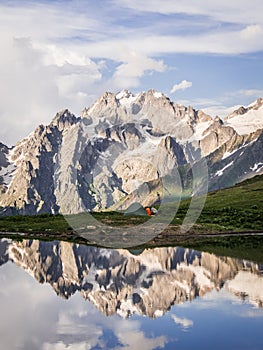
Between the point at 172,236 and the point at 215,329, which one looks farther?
the point at 172,236

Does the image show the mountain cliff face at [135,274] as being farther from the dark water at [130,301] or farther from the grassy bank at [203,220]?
the grassy bank at [203,220]

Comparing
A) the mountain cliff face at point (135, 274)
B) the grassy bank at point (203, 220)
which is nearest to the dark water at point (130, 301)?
the mountain cliff face at point (135, 274)

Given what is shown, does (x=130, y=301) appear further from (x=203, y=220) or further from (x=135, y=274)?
(x=203, y=220)

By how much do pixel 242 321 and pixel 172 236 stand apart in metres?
63.3

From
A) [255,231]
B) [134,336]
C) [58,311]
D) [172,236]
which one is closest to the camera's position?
[134,336]

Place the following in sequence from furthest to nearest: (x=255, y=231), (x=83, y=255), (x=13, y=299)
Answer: (x=255, y=231)
(x=83, y=255)
(x=13, y=299)

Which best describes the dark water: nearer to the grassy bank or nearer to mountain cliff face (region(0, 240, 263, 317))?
mountain cliff face (region(0, 240, 263, 317))

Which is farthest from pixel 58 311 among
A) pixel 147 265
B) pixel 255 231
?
pixel 255 231

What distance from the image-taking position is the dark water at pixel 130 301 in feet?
132

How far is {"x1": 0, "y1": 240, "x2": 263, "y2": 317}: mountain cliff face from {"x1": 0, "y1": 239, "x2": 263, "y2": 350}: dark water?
0.10 m

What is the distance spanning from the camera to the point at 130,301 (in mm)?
53000

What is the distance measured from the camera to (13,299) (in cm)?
5466

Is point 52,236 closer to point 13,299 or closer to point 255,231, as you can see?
point 255,231

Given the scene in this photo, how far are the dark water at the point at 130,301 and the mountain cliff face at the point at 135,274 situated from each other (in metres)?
0.10
